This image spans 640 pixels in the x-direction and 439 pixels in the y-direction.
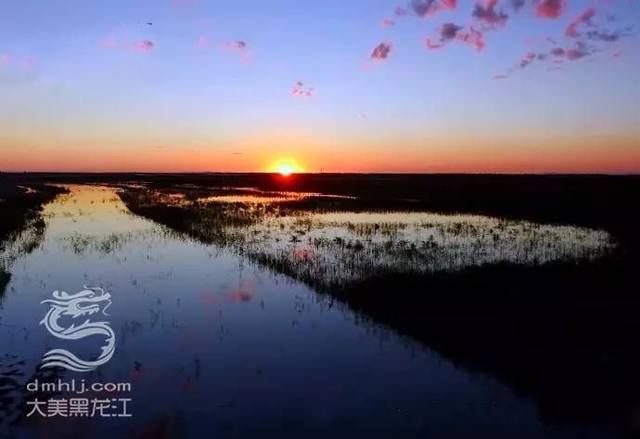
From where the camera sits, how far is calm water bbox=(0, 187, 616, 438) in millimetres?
7379

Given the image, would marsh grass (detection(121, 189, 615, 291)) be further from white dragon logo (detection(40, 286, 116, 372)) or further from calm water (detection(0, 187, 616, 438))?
white dragon logo (detection(40, 286, 116, 372))

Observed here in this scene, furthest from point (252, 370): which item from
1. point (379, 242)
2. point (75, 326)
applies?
point (379, 242)

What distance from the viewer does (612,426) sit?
7.21m

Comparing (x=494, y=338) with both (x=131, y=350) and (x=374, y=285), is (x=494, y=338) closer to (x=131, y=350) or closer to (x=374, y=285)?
(x=374, y=285)

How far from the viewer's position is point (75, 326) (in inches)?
459

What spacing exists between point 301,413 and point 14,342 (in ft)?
20.1

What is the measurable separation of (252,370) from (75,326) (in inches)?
183

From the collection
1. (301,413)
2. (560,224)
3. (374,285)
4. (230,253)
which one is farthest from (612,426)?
(560,224)

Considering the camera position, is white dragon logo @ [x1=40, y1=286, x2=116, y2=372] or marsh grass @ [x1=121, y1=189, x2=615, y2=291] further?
marsh grass @ [x1=121, y1=189, x2=615, y2=291]

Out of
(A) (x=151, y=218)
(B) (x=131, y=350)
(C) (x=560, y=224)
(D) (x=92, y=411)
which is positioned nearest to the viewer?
(D) (x=92, y=411)

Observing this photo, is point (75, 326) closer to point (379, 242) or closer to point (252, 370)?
point (252, 370)

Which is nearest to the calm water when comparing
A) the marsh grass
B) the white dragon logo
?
the white dragon logo

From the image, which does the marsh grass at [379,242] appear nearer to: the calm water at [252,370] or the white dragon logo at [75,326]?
the calm water at [252,370]

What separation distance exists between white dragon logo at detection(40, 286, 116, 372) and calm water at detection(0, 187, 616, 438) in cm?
19
